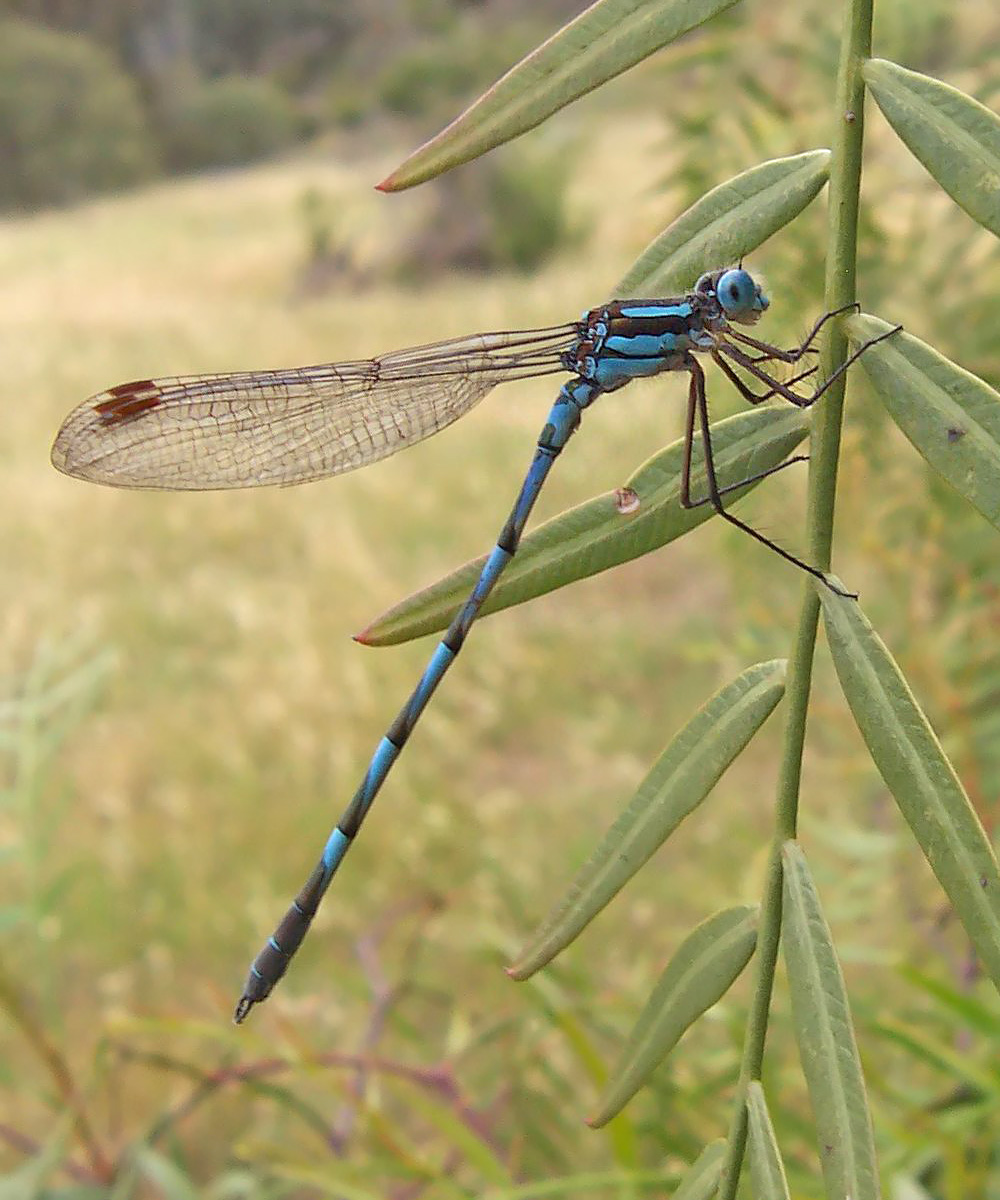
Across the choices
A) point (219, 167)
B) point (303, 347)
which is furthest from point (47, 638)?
point (219, 167)

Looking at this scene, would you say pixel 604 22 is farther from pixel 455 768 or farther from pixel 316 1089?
pixel 455 768

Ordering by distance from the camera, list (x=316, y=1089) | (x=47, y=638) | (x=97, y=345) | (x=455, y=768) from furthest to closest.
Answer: (x=97, y=345), (x=455, y=768), (x=316, y=1089), (x=47, y=638)

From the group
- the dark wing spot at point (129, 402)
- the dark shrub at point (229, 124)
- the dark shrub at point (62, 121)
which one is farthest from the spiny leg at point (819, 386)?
the dark shrub at point (62, 121)

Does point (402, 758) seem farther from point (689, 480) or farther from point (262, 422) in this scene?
point (689, 480)

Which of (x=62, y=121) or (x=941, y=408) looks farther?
(x=62, y=121)

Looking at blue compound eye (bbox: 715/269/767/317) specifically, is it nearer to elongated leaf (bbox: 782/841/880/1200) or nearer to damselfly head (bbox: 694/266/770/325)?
damselfly head (bbox: 694/266/770/325)

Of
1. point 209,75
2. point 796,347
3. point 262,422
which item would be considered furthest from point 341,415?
point 209,75

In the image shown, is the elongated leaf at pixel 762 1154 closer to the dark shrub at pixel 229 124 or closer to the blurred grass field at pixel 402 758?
the blurred grass field at pixel 402 758
